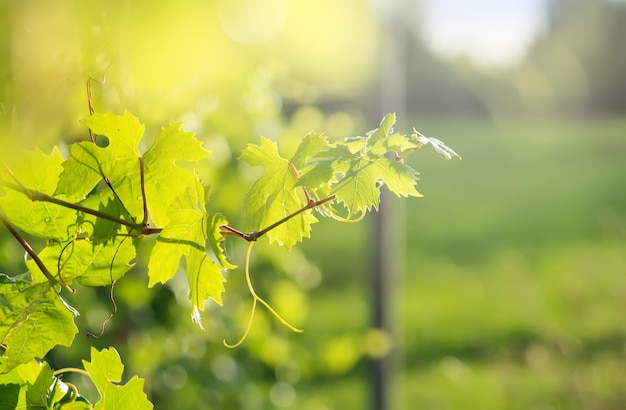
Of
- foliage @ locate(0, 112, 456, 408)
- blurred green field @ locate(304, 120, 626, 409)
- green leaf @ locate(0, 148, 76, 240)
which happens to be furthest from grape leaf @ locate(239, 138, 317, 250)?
blurred green field @ locate(304, 120, 626, 409)

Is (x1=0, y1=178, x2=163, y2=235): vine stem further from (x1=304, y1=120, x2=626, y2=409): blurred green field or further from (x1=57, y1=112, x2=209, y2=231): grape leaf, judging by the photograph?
(x1=304, y1=120, x2=626, y2=409): blurred green field

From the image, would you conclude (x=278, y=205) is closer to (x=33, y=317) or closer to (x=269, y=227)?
(x=269, y=227)

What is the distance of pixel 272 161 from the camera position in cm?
50

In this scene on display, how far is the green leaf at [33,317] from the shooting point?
0.48m

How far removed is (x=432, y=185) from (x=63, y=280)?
8.58 metres

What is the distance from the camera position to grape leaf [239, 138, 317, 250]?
49 centimetres

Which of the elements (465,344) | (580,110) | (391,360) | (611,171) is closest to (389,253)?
(391,360)

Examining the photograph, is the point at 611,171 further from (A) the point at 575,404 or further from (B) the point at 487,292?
(A) the point at 575,404

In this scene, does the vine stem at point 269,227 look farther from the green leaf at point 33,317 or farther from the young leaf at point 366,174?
the green leaf at point 33,317

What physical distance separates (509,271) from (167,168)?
125 inches

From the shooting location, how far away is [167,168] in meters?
0.49

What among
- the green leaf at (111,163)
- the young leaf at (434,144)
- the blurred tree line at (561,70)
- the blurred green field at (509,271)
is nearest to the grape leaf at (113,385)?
the green leaf at (111,163)

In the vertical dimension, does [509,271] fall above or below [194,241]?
above

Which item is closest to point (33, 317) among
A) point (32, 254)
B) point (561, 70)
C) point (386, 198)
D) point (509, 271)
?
point (32, 254)
